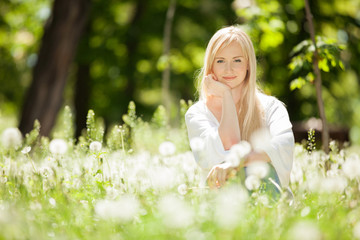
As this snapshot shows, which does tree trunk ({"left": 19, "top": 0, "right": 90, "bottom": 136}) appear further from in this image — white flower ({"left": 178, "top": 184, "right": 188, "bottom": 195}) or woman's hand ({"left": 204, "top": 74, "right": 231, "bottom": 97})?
white flower ({"left": 178, "top": 184, "right": 188, "bottom": 195})

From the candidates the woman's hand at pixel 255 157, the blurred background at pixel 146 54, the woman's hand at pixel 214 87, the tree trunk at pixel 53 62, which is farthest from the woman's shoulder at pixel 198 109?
the blurred background at pixel 146 54

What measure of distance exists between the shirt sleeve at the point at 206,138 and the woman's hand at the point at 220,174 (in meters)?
0.14

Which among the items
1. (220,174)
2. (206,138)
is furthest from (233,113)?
(220,174)

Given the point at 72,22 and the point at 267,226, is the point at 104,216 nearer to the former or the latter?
the point at 267,226

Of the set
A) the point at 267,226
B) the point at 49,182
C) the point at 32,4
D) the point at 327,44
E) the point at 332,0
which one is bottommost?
the point at 267,226

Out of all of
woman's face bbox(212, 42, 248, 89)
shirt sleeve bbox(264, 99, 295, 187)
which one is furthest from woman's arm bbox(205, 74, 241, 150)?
shirt sleeve bbox(264, 99, 295, 187)

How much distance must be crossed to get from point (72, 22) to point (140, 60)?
603 cm

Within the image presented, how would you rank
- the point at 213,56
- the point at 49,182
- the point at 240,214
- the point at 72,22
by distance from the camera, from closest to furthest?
the point at 240,214 < the point at 49,182 < the point at 213,56 < the point at 72,22

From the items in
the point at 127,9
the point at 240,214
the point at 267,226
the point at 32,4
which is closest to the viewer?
the point at 240,214

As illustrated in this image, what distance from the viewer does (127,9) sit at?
53.7 feet

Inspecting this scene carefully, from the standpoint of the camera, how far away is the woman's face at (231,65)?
323 centimetres

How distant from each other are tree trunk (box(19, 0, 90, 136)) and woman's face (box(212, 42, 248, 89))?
4465 mm

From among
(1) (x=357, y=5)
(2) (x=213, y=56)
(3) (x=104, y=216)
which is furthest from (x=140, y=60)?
(3) (x=104, y=216)

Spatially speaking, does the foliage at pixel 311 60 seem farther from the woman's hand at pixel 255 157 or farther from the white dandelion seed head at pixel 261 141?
the woman's hand at pixel 255 157
